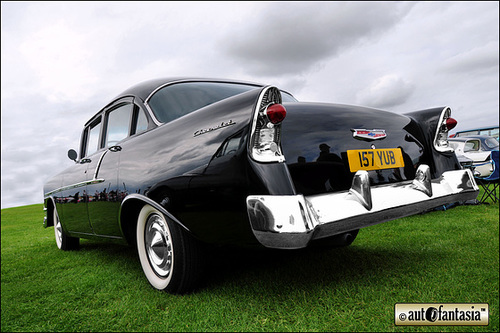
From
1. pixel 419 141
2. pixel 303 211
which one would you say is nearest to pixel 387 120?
pixel 419 141

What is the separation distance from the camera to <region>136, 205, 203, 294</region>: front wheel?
2143 mm

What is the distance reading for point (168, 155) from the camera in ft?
7.32

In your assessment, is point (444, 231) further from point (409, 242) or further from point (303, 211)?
point (303, 211)

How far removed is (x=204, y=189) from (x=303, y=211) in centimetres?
58

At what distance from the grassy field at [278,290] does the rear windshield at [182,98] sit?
112cm

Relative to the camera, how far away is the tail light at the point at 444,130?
8.64 feet

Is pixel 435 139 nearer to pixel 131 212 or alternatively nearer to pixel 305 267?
pixel 305 267

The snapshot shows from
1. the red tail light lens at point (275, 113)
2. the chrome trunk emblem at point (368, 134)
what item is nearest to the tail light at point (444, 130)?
the chrome trunk emblem at point (368, 134)

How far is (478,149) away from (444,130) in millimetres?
7676

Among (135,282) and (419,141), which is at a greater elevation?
(419,141)

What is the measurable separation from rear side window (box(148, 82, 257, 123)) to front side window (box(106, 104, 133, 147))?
15.7 inches

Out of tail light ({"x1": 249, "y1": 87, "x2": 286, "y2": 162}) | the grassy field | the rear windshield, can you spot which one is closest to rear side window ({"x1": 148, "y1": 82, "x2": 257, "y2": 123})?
the rear windshield

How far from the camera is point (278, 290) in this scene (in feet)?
7.26

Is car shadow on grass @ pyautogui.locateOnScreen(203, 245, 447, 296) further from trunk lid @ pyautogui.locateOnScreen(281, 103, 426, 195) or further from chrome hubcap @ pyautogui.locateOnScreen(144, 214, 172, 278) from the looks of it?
trunk lid @ pyautogui.locateOnScreen(281, 103, 426, 195)
